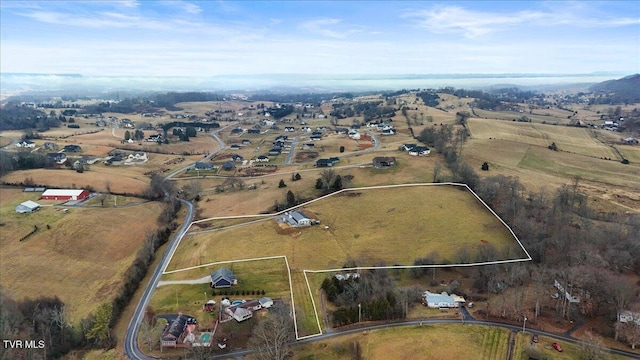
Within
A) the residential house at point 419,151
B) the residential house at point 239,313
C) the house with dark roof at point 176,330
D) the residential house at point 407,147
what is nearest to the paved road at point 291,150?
the residential house at point 407,147

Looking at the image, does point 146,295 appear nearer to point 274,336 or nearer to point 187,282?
point 187,282

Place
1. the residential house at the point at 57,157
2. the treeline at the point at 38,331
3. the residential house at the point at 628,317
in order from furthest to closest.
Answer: the residential house at the point at 57,157 < the treeline at the point at 38,331 < the residential house at the point at 628,317

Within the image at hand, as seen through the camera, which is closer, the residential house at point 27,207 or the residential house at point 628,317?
the residential house at point 628,317

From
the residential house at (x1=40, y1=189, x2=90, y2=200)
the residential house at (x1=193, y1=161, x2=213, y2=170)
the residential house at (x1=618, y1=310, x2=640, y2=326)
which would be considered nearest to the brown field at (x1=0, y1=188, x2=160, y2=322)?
the residential house at (x1=40, y1=189, x2=90, y2=200)

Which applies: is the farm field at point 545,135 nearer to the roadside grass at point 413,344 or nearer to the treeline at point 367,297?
the treeline at point 367,297

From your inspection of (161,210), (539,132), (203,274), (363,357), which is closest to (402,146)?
(539,132)

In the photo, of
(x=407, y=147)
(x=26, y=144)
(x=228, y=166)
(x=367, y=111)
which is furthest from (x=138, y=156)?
(x=367, y=111)

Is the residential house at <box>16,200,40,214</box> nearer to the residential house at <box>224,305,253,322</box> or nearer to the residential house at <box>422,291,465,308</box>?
the residential house at <box>224,305,253,322</box>
